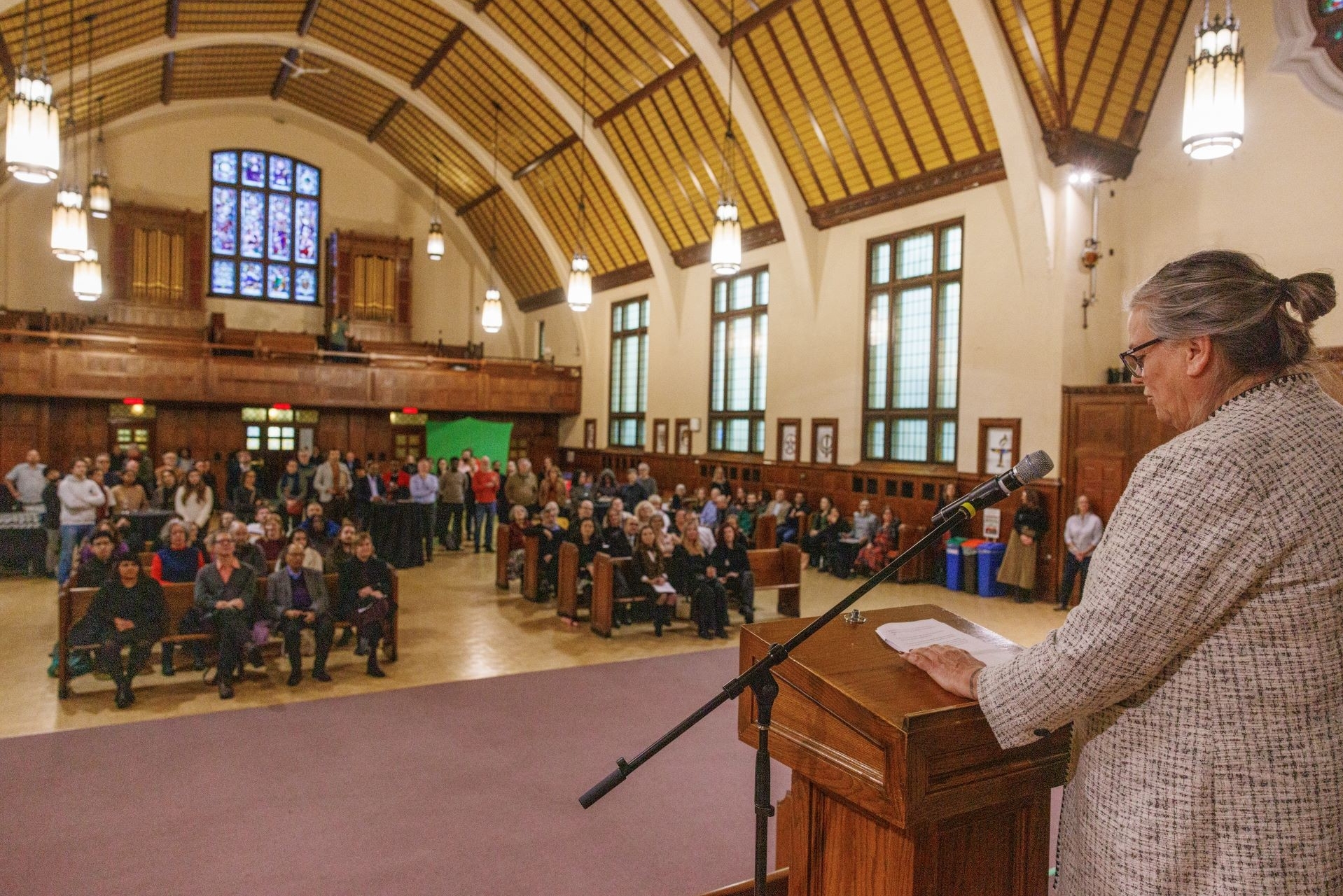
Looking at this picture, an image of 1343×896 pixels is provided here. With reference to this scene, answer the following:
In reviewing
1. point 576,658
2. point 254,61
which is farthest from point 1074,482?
point 254,61

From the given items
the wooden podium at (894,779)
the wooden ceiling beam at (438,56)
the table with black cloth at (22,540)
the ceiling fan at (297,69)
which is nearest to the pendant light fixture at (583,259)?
the wooden ceiling beam at (438,56)

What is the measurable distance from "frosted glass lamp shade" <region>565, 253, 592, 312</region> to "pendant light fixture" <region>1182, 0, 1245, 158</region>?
750cm

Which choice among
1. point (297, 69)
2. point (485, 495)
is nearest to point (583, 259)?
point (485, 495)

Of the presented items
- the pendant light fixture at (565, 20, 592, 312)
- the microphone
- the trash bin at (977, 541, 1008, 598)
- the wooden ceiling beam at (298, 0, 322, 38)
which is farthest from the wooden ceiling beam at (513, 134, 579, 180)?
the microphone

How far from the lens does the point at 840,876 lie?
1.66 metres

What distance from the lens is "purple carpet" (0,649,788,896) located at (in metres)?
3.29

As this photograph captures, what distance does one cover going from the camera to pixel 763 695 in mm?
1662

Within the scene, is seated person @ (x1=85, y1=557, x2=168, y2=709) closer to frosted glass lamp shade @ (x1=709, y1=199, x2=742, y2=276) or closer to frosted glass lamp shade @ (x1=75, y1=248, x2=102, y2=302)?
frosted glass lamp shade @ (x1=709, y1=199, x2=742, y2=276)

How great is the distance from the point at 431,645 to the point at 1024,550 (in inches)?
262

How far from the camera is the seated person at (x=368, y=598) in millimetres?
6262

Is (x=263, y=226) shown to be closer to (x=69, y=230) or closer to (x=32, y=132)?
(x=69, y=230)

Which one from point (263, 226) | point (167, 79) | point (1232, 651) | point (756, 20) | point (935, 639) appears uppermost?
point (167, 79)

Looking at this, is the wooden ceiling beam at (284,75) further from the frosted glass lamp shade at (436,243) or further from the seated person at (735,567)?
the seated person at (735,567)

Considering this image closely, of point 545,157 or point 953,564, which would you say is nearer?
point 953,564
